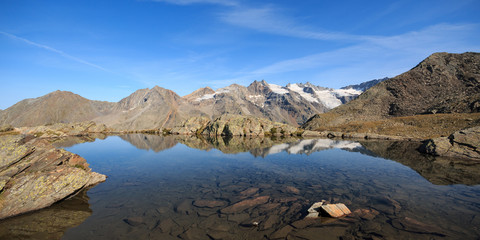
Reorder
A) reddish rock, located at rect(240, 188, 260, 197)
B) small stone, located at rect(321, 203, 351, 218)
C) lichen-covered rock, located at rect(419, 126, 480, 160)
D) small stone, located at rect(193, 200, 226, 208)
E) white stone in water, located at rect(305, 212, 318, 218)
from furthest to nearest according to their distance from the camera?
1. lichen-covered rock, located at rect(419, 126, 480, 160)
2. reddish rock, located at rect(240, 188, 260, 197)
3. small stone, located at rect(193, 200, 226, 208)
4. white stone in water, located at rect(305, 212, 318, 218)
5. small stone, located at rect(321, 203, 351, 218)

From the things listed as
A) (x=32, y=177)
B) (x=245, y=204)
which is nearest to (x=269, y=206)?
(x=245, y=204)

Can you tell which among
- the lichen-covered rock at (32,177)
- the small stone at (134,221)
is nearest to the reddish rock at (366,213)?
the small stone at (134,221)

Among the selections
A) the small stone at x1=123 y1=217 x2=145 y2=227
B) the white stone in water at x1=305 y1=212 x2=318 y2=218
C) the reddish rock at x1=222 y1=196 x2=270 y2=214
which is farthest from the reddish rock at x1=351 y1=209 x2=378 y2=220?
the small stone at x1=123 y1=217 x2=145 y2=227

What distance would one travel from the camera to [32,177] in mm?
18000

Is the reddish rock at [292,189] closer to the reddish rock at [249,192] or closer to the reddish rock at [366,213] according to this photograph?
the reddish rock at [249,192]

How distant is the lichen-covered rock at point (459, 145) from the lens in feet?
136

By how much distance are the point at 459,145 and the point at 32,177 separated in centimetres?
6966

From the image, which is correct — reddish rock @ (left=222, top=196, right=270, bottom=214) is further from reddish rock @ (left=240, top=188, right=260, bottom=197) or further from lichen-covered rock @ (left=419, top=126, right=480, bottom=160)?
lichen-covered rock @ (left=419, top=126, right=480, bottom=160)

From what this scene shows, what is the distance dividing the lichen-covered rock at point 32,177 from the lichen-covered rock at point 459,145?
211 ft

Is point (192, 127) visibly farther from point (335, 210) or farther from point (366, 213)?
point (366, 213)

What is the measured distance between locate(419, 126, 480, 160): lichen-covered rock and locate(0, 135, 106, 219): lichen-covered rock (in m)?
64.2

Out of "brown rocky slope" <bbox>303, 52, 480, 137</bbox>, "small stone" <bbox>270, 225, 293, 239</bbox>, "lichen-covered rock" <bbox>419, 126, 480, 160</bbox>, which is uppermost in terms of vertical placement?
"brown rocky slope" <bbox>303, 52, 480, 137</bbox>

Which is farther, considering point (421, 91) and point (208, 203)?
point (421, 91)

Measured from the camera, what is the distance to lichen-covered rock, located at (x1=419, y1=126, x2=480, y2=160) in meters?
41.4
